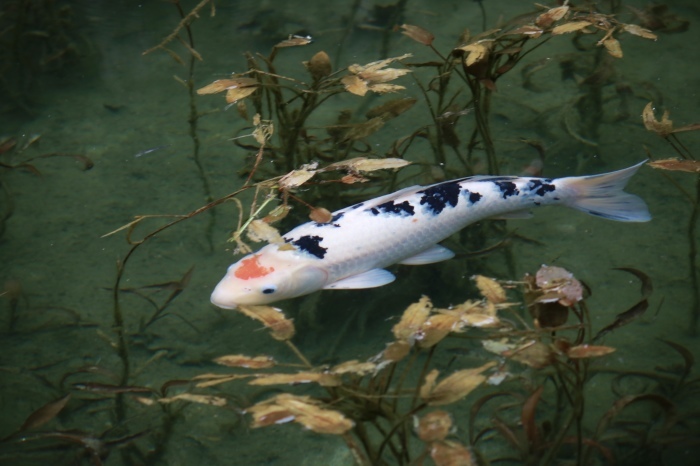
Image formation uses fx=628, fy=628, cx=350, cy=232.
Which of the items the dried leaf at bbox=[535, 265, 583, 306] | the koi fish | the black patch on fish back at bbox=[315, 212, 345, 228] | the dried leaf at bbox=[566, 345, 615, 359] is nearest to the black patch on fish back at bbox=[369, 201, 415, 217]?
the koi fish

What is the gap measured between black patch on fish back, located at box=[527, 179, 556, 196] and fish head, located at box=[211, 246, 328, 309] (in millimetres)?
1292

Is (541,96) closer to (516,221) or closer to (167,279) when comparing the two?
(516,221)

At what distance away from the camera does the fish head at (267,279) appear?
3297 mm

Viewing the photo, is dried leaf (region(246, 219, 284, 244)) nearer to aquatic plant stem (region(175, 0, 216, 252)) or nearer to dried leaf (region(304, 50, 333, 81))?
dried leaf (region(304, 50, 333, 81))

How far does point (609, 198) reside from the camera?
11.6 feet

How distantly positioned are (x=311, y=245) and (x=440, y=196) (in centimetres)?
79

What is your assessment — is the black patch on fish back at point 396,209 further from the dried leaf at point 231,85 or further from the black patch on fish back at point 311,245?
the dried leaf at point 231,85

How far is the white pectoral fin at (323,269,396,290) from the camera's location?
3.41m

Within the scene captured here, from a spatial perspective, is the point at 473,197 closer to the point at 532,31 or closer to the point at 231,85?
the point at 532,31

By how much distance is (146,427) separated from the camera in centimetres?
330

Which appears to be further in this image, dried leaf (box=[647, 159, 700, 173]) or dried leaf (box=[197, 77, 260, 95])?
dried leaf (box=[197, 77, 260, 95])

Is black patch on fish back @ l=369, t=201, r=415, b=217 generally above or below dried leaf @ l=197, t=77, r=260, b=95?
below

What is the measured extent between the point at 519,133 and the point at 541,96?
536 millimetres

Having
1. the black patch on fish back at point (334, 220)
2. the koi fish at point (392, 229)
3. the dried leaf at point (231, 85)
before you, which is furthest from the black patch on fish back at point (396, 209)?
the dried leaf at point (231, 85)
